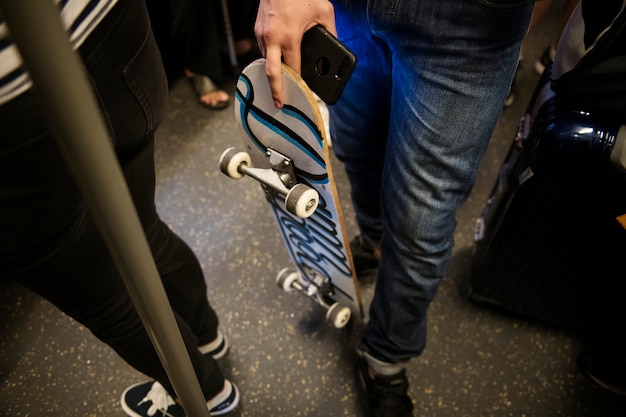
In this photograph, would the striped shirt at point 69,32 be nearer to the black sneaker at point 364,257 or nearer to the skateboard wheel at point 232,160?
the skateboard wheel at point 232,160

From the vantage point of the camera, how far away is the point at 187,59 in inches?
67.8

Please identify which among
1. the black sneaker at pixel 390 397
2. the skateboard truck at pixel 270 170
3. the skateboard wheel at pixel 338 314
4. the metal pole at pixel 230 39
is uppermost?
the skateboard truck at pixel 270 170

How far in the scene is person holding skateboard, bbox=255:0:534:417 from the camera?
0.57 m

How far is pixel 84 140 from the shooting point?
285 millimetres

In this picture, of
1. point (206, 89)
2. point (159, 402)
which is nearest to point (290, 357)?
point (159, 402)

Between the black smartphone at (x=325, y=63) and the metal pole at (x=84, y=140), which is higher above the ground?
the metal pole at (x=84, y=140)

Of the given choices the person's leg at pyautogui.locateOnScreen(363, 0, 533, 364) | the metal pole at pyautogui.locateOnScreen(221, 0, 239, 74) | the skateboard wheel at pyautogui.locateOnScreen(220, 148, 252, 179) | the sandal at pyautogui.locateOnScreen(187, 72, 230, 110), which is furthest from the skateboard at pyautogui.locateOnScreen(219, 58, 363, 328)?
the metal pole at pyautogui.locateOnScreen(221, 0, 239, 74)

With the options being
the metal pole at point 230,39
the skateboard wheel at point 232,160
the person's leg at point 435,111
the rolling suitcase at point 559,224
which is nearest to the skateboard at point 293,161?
the skateboard wheel at point 232,160

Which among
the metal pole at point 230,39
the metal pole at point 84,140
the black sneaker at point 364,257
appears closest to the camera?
the metal pole at point 84,140

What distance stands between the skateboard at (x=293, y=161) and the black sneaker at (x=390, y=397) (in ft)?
0.64

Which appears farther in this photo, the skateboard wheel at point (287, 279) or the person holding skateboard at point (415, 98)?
the skateboard wheel at point (287, 279)

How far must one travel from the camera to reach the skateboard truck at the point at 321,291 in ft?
3.33

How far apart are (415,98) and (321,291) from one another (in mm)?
558

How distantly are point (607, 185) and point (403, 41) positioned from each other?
0.43 m
